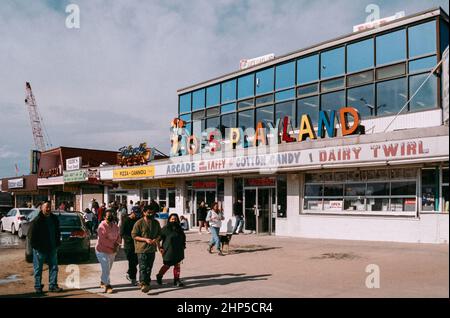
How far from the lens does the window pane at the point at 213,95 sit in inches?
1073

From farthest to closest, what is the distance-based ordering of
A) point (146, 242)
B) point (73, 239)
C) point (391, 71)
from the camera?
point (391, 71) → point (73, 239) → point (146, 242)

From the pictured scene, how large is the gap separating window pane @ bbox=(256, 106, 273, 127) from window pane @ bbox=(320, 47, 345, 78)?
11.8 feet

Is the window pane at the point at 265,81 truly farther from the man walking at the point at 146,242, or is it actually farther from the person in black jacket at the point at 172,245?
the man walking at the point at 146,242

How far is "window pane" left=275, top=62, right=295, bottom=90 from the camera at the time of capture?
22891 millimetres

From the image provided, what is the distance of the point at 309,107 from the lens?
861 inches

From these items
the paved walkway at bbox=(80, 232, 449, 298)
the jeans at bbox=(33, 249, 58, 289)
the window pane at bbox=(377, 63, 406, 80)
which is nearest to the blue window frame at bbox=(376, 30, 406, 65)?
the window pane at bbox=(377, 63, 406, 80)

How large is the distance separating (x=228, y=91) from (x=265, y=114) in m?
3.53

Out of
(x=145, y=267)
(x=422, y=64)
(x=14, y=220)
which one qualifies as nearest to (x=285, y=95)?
(x=422, y=64)

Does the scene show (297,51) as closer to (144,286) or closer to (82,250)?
(82,250)

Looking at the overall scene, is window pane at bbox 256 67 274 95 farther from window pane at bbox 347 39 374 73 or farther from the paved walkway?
the paved walkway

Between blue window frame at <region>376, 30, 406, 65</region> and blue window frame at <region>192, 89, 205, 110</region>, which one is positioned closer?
blue window frame at <region>376, 30, 406, 65</region>

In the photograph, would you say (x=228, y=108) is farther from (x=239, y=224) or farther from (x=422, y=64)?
(x=422, y=64)

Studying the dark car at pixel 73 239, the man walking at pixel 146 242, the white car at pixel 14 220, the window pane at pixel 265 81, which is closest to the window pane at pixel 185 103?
the window pane at pixel 265 81

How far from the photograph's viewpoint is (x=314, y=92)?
71.1 ft
